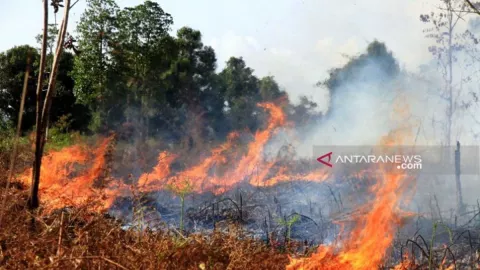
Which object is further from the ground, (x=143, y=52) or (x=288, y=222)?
(x=143, y=52)

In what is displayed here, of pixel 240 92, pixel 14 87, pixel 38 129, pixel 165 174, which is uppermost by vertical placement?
pixel 240 92

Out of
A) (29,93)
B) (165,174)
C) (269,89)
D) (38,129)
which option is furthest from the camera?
(269,89)

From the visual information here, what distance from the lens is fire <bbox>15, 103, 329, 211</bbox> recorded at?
10906 millimetres

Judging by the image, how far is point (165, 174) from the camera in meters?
14.2

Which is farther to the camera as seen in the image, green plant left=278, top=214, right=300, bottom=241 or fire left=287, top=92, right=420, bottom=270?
green plant left=278, top=214, right=300, bottom=241

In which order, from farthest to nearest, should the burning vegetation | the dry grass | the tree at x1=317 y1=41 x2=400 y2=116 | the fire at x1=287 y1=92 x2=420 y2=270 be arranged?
the tree at x1=317 y1=41 x2=400 y2=116, the fire at x1=287 y1=92 x2=420 y2=270, the burning vegetation, the dry grass

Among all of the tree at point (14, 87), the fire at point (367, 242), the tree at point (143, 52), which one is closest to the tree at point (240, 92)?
the tree at point (143, 52)

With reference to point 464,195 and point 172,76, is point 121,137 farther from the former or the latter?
point 464,195

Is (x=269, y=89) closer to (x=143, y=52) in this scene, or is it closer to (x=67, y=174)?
(x=143, y=52)

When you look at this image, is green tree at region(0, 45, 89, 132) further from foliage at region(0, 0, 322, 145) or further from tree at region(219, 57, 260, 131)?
tree at region(219, 57, 260, 131)

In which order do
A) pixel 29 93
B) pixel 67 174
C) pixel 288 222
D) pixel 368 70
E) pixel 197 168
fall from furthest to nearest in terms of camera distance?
1. pixel 29 93
2. pixel 368 70
3. pixel 197 168
4. pixel 67 174
5. pixel 288 222

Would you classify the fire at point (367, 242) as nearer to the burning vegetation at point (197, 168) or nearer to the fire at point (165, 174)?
the burning vegetation at point (197, 168)

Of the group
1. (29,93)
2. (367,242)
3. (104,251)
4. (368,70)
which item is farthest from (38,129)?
(29,93)

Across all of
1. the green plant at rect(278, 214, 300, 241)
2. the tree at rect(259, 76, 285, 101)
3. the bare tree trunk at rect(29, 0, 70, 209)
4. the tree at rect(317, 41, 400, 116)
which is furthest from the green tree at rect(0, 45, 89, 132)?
the bare tree trunk at rect(29, 0, 70, 209)
